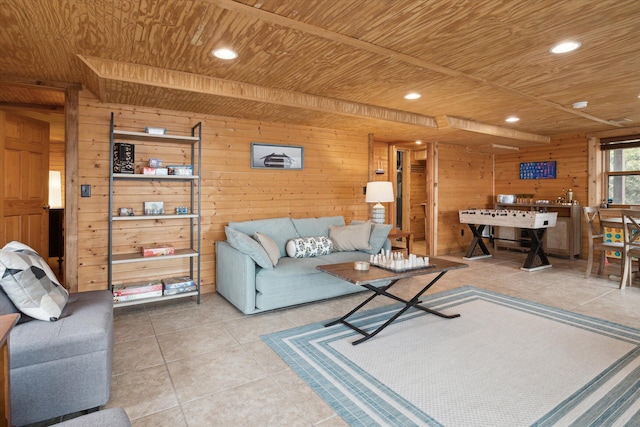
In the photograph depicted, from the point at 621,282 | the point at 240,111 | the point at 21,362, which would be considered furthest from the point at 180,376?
the point at 621,282

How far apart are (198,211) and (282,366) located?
2.09 metres

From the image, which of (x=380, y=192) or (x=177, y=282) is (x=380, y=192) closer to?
(x=380, y=192)

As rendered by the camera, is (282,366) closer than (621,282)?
Yes

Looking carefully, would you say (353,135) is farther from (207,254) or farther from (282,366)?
(282,366)

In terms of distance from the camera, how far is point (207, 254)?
4.18 metres

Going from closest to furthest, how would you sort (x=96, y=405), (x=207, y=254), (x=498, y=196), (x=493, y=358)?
(x=96, y=405)
(x=493, y=358)
(x=207, y=254)
(x=498, y=196)

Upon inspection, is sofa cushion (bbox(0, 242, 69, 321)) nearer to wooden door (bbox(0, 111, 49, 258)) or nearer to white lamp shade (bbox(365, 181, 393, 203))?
wooden door (bbox(0, 111, 49, 258))

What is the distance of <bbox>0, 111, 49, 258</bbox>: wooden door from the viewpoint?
12.8 feet

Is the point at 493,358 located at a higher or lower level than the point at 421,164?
lower

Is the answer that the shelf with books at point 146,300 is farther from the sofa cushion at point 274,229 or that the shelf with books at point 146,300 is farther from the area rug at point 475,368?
the area rug at point 475,368

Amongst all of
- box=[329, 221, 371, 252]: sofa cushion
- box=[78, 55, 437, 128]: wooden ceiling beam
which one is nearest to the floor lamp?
box=[329, 221, 371, 252]: sofa cushion

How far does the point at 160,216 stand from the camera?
358 cm

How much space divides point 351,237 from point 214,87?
228cm

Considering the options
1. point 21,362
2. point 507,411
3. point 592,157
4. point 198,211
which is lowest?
point 507,411
